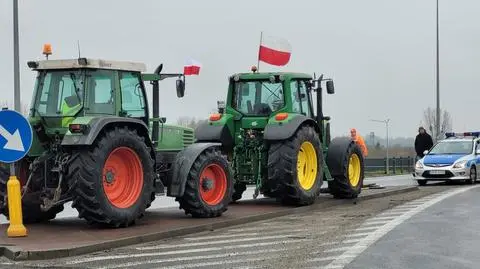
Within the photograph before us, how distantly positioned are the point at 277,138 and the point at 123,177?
3496mm

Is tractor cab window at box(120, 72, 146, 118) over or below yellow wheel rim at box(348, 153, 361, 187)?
over

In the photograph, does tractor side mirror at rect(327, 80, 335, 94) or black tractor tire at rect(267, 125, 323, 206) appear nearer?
black tractor tire at rect(267, 125, 323, 206)

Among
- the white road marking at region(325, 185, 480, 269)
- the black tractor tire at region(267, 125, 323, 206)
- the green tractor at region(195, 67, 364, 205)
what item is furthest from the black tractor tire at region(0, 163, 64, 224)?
the white road marking at region(325, 185, 480, 269)

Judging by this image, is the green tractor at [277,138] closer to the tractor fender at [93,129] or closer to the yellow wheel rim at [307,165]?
the yellow wheel rim at [307,165]

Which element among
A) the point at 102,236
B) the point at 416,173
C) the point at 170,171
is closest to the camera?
the point at 102,236

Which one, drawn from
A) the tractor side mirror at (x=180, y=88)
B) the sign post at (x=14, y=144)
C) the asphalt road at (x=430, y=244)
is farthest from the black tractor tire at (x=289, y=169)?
the sign post at (x=14, y=144)

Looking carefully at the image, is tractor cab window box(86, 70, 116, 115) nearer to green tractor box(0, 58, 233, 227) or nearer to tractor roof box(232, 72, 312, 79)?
green tractor box(0, 58, 233, 227)

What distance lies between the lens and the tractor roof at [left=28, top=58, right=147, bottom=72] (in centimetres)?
967

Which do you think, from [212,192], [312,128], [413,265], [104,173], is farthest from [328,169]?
[413,265]

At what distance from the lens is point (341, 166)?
14.2 metres

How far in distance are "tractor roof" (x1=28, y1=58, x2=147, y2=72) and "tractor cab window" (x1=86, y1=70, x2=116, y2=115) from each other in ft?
0.38

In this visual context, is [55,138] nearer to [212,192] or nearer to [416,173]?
[212,192]

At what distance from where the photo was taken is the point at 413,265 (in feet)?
23.5

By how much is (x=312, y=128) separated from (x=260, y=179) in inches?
61.3
